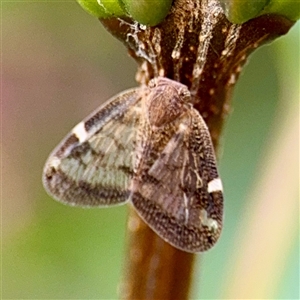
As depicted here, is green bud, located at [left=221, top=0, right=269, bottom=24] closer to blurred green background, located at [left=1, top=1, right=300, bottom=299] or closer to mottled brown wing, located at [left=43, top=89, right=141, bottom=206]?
mottled brown wing, located at [left=43, top=89, right=141, bottom=206]

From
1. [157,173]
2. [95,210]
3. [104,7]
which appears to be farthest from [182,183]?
[95,210]

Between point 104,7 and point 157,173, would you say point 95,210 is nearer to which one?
point 157,173

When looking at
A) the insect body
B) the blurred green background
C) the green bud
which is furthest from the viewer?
the blurred green background

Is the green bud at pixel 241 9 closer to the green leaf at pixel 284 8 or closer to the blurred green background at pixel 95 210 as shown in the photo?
the green leaf at pixel 284 8

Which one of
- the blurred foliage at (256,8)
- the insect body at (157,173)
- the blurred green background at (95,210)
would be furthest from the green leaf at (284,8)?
the blurred green background at (95,210)

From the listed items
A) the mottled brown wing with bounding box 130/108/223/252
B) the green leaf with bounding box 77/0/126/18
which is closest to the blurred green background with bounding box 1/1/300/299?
the mottled brown wing with bounding box 130/108/223/252

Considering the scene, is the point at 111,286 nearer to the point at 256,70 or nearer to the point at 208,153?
the point at 256,70
